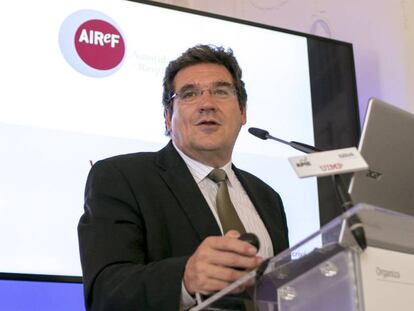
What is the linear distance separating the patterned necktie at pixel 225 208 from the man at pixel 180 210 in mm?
11

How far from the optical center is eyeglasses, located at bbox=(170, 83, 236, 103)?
218 centimetres

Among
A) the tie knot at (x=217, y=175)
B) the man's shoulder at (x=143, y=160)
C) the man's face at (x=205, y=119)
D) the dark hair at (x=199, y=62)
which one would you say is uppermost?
the dark hair at (x=199, y=62)

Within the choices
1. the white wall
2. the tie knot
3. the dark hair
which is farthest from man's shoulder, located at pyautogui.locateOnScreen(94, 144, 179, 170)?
the white wall

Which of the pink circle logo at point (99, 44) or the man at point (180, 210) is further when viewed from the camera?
the pink circle logo at point (99, 44)

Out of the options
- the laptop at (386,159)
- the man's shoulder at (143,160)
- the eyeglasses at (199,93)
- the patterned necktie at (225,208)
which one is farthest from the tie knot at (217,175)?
the laptop at (386,159)

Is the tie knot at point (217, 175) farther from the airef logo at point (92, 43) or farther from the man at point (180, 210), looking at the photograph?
the airef logo at point (92, 43)

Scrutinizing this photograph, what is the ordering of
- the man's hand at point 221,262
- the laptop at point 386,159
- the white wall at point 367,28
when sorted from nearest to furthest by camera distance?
the man's hand at point 221,262 → the laptop at point 386,159 → the white wall at point 367,28

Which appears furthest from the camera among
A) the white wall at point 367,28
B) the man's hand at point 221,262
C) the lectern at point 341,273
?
the white wall at point 367,28

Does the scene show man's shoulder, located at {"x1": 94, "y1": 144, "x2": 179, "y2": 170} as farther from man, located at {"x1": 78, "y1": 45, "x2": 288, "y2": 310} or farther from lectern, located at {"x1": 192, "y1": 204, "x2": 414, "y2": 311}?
lectern, located at {"x1": 192, "y1": 204, "x2": 414, "y2": 311}

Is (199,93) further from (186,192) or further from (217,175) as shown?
(186,192)

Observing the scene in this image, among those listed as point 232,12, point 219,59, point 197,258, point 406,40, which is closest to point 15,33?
point 219,59

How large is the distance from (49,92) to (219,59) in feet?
2.15

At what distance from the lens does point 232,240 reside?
1.19 m

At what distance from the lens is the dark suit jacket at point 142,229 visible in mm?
1444
